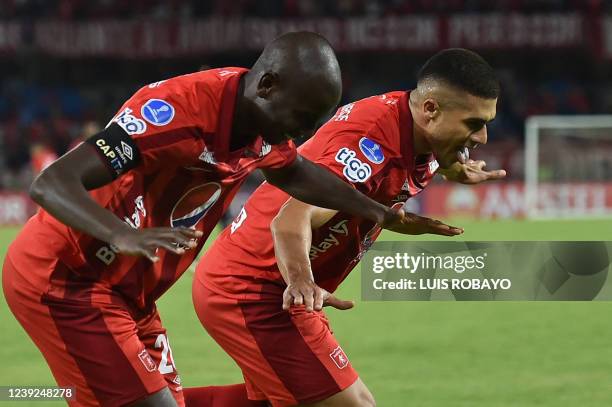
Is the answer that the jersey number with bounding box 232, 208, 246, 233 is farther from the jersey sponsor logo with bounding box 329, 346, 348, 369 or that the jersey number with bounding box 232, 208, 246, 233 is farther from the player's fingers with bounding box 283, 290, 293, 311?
the player's fingers with bounding box 283, 290, 293, 311

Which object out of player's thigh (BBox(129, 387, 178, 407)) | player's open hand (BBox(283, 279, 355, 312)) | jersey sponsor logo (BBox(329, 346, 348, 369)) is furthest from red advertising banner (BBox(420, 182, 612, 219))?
player's thigh (BBox(129, 387, 178, 407))

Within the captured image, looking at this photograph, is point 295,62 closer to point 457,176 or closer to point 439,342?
point 457,176

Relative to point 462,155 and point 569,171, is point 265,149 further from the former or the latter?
point 569,171

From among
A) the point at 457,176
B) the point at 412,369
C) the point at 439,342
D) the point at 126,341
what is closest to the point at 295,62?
the point at 126,341

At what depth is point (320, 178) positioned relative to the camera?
13.4ft

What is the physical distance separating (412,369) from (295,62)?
4410 millimetres

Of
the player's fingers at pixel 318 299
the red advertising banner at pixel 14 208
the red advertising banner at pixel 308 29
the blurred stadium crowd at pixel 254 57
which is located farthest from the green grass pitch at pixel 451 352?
the blurred stadium crowd at pixel 254 57

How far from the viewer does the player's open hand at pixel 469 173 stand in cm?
498

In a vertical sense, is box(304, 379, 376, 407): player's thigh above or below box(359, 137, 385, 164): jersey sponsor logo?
below

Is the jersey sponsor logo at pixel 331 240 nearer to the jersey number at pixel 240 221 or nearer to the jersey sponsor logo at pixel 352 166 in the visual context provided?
the jersey sponsor logo at pixel 352 166

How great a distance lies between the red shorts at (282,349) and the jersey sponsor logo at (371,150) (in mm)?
664

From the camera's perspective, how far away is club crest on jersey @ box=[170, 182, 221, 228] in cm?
370

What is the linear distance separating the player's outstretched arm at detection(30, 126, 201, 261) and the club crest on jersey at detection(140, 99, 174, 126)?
312mm

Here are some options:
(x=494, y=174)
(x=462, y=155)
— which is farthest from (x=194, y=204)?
(x=494, y=174)
